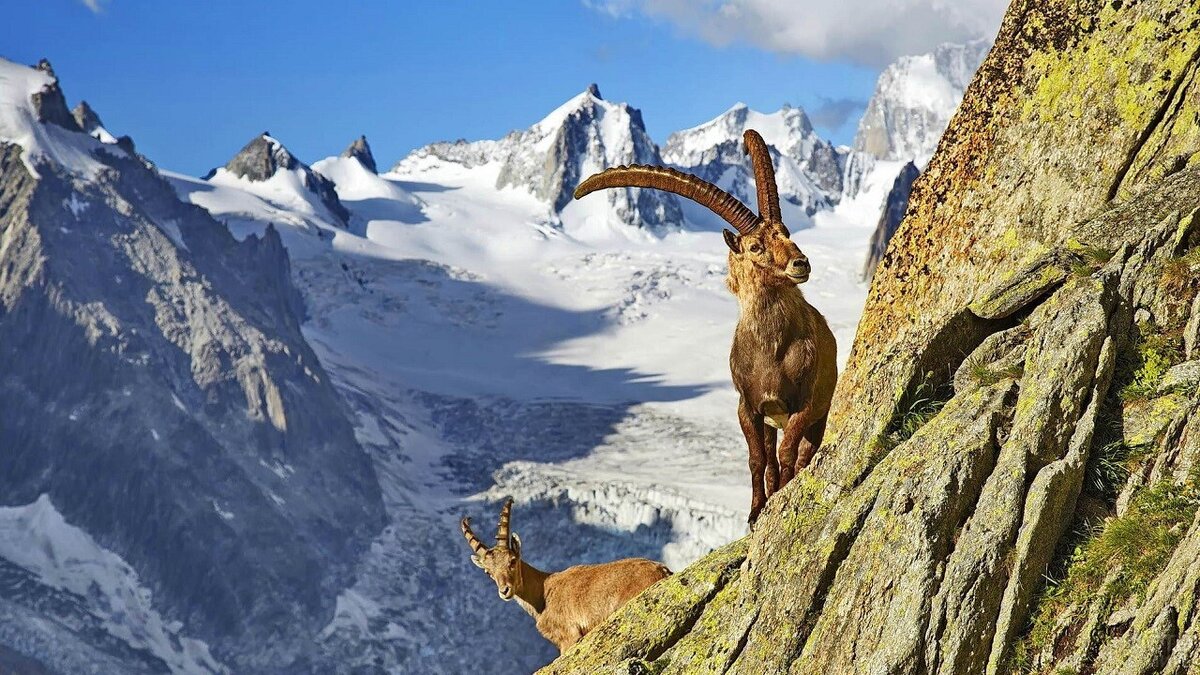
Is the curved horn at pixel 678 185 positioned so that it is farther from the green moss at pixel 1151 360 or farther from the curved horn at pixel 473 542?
the curved horn at pixel 473 542

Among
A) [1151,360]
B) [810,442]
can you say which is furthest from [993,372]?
[810,442]

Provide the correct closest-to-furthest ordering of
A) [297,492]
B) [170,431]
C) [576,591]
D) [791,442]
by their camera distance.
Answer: [791,442] → [576,591] → [297,492] → [170,431]

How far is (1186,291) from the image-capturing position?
9.01m

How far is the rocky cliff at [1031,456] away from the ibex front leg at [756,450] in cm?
36

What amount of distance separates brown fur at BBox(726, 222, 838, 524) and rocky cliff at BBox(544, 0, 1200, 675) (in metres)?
0.51

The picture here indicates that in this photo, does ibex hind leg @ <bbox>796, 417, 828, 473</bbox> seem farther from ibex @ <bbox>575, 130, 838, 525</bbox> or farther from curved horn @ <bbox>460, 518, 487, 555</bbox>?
curved horn @ <bbox>460, 518, 487, 555</bbox>

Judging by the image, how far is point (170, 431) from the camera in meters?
164

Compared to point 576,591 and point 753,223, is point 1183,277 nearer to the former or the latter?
point 753,223

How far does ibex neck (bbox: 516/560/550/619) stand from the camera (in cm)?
1672

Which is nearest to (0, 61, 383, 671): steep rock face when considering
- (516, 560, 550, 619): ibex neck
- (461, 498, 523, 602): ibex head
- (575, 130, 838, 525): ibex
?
(461, 498, 523, 602): ibex head

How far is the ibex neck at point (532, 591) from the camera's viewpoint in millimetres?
16719

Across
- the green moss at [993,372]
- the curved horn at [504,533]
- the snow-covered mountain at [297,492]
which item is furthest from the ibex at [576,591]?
the snow-covered mountain at [297,492]

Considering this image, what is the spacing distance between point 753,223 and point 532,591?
7910 millimetres

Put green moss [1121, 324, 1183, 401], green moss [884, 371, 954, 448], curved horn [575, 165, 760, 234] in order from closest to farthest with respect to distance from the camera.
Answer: green moss [1121, 324, 1183, 401] < green moss [884, 371, 954, 448] < curved horn [575, 165, 760, 234]
